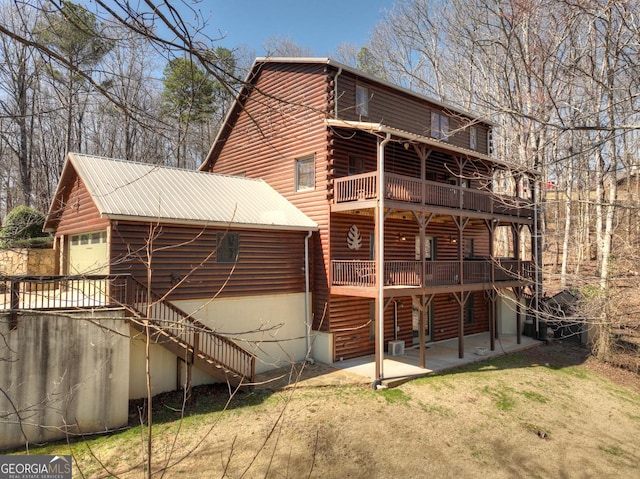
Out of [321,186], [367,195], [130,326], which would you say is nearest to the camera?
[130,326]

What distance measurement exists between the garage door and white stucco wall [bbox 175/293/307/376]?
9.87 feet

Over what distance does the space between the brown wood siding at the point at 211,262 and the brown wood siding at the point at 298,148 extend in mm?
889

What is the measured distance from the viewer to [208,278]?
12656 mm

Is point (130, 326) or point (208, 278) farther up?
point (208, 278)

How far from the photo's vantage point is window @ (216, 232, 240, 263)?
1308cm

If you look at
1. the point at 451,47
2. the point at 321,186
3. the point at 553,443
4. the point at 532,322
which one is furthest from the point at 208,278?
the point at 451,47

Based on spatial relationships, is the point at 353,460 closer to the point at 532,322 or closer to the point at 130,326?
the point at 130,326

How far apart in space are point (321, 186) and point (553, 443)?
10.3 meters

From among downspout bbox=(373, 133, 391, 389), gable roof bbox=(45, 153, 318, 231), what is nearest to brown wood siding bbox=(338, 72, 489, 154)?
downspout bbox=(373, 133, 391, 389)

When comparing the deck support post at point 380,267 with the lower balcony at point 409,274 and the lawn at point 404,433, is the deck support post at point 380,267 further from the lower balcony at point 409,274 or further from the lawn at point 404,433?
the lawn at point 404,433

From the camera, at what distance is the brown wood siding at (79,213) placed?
477 inches

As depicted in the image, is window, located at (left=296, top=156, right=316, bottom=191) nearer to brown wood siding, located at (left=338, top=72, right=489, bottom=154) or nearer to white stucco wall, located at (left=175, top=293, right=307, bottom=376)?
brown wood siding, located at (left=338, top=72, right=489, bottom=154)

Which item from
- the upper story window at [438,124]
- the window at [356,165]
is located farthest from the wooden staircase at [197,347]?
the upper story window at [438,124]

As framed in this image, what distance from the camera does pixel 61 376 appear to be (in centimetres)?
937
